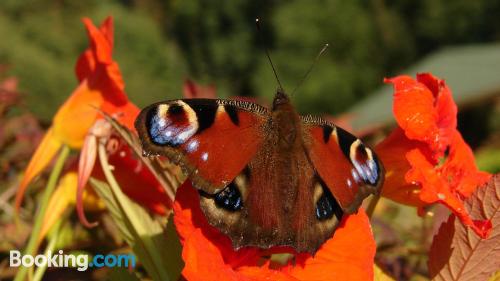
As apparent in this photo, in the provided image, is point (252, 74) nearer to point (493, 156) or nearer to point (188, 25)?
point (188, 25)

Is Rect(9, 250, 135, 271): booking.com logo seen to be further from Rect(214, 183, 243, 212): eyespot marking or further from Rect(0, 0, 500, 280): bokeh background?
Rect(0, 0, 500, 280): bokeh background

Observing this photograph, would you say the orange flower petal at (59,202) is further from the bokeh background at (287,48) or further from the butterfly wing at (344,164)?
the bokeh background at (287,48)

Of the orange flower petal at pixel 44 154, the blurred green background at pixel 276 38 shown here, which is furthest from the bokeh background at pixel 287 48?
the orange flower petal at pixel 44 154

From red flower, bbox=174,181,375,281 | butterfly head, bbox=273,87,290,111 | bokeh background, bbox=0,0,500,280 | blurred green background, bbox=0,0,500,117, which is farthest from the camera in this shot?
blurred green background, bbox=0,0,500,117

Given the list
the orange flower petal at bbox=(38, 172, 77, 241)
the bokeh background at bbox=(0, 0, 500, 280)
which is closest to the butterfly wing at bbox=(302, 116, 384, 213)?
the orange flower petal at bbox=(38, 172, 77, 241)

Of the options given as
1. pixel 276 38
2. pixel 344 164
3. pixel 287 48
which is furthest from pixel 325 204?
pixel 276 38

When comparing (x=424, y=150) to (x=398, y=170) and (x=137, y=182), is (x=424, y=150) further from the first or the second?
(x=137, y=182)
